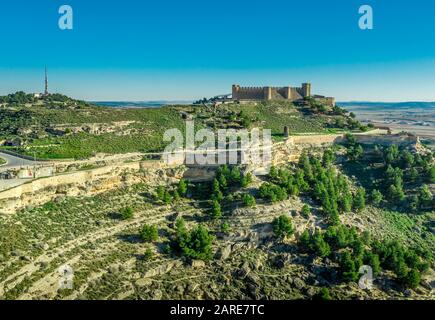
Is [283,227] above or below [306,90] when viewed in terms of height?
below

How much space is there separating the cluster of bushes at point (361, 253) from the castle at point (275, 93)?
5098 cm

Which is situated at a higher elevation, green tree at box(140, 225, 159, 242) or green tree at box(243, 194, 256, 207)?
green tree at box(243, 194, 256, 207)

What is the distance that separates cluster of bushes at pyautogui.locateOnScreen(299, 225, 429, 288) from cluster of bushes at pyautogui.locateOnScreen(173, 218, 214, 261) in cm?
1069

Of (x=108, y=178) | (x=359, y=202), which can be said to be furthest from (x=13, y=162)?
(x=359, y=202)

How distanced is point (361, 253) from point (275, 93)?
57.7 meters

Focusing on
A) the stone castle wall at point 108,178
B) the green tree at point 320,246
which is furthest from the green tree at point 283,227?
the stone castle wall at point 108,178

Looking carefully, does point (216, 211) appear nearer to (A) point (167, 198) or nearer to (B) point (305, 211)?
(A) point (167, 198)

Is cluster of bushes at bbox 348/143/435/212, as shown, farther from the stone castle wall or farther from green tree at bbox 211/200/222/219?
green tree at bbox 211/200/222/219

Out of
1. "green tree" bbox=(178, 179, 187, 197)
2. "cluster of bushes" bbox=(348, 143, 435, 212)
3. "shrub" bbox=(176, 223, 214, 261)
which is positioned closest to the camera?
"shrub" bbox=(176, 223, 214, 261)

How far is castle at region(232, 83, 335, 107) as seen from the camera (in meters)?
98.2

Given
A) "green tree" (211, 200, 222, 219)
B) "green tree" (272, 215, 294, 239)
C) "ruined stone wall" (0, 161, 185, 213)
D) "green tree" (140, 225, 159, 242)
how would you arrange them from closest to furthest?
1. "ruined stone wall" (0, 161, 185, 213)
2. "green tree" (140, 225, 159, 242)
3. "green tree" (272, 215, 294, 239)
4. "green tree" (211, 200, 222, 219)

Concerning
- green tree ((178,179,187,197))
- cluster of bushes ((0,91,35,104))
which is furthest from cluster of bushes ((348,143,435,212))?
cluster of bushes ((0,91,35,104))

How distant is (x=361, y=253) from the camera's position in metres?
47.2

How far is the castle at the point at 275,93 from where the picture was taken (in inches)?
3866
